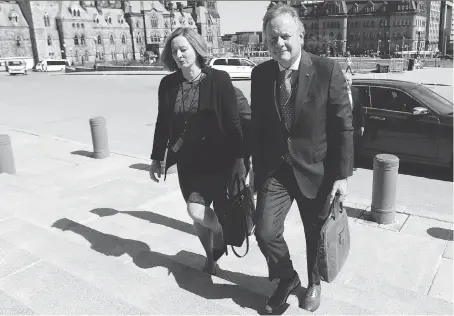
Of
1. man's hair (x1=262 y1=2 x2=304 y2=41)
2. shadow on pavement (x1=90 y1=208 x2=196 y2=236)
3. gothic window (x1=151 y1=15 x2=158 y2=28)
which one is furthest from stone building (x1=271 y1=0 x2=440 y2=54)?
man's hair (x1=262 y1=2 x2=304 y2=41)

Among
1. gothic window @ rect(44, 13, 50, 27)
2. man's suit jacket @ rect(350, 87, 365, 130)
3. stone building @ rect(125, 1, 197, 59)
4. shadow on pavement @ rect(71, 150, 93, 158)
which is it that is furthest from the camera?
stone building @ rect(125, 1, 197, 59)

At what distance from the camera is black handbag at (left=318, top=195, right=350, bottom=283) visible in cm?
255

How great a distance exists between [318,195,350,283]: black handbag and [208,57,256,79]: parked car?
23.0 m

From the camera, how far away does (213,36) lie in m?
103

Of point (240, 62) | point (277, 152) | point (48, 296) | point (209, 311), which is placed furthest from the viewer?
point (240, 62)

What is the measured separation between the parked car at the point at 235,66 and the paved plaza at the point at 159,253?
62.7 feet

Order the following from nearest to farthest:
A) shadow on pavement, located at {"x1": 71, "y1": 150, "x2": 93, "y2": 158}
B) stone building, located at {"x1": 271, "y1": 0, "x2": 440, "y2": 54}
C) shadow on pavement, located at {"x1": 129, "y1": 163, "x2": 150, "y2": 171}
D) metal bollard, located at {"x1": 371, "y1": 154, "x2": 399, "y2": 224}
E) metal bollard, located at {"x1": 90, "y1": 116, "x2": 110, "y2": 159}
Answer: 1. metal bollard, located at {"x1": 371, "y1": 154, "x2": 399, "y2": 224}
2. shadow on pavement, located at {"x1": 129, "y1": 163, "x2": 150, "y2": 171}
3. metal bollard, located at {"x1": 90, "y1": 116, "x2": 110, "y2": 159}
4. shadow on pavement, located at {"x1": 71, "y1": 150, "x2": 93, "y2": 158}
5. stone building, located at {"x1": 271, "y1": 0, "x2": 440, "y2": 54}

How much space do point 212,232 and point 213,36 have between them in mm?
104460

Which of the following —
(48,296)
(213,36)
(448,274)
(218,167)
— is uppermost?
(213,36)

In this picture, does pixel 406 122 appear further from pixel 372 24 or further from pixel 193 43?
pixel 372 24

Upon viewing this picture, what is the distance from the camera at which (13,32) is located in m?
69.6

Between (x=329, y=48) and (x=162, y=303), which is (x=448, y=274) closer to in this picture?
(x=162, y=303)

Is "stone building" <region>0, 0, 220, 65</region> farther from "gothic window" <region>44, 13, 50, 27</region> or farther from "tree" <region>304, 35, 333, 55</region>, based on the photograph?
"tree" <region>304, 35, 333, 55</region>

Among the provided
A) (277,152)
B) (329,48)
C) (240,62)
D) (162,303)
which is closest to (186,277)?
(162,303)
